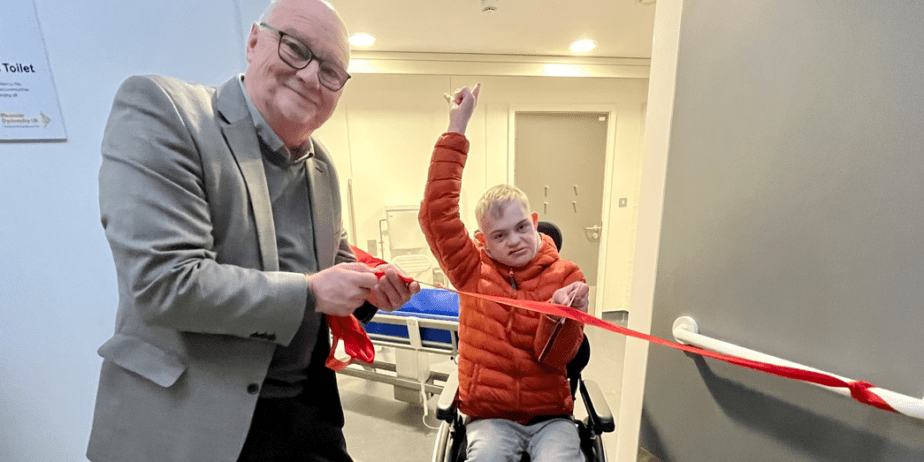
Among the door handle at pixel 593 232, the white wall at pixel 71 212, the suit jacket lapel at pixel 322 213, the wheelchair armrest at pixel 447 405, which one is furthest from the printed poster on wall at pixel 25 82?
the door handle at pixel 593 232

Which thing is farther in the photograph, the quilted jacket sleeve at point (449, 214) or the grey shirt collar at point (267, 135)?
the quilted jacket sleeve at point (449, 214)

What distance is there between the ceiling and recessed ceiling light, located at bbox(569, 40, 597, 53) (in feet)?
0.18

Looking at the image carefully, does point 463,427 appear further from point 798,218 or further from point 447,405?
point 798,218

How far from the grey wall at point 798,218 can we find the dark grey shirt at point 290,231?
0.96 m

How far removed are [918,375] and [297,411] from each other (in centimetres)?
115

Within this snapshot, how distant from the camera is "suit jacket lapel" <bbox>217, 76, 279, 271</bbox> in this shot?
23.6 inches

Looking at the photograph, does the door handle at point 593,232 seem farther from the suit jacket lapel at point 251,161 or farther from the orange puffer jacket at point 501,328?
the suit jacket lapel at point 251,161

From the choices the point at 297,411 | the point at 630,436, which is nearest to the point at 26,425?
the point at 297,411

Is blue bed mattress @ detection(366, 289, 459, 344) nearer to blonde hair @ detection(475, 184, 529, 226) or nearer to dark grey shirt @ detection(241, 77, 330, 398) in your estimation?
blonde hair @ detection(475, 184, 529, 226)

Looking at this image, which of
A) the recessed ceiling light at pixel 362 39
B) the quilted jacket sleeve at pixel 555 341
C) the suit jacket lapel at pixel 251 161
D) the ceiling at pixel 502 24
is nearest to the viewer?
the suit jacket lapel at pixel 251 161

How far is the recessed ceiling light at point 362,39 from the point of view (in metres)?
2.35

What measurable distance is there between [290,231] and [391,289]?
223mm

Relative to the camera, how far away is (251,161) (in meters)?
0.61

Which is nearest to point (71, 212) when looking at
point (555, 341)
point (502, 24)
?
point (555, 341)
